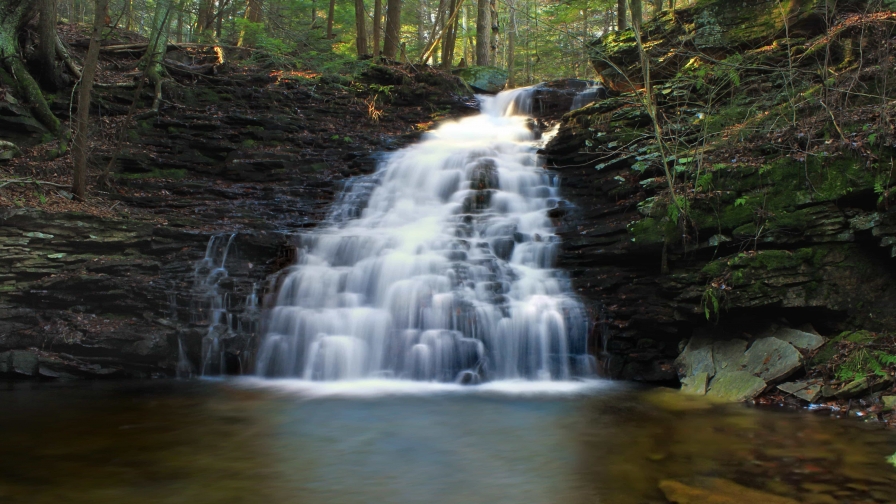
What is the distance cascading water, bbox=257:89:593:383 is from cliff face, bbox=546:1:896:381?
27.0 inches

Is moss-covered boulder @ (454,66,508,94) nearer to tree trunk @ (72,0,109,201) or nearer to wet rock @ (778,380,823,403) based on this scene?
tree trunk @ (72,0,109,201)

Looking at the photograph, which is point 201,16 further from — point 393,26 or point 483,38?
point 483,38

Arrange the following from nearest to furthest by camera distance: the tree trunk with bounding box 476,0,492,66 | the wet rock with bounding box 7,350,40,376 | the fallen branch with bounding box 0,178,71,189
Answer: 1. the wet rock with bounding box 7,350,40,376
2. the fallen branch with bounding box 0,178,71,189
3. the tree trunk with bounding box 476,0,492,66

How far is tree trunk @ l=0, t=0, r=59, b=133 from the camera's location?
36.5 feet

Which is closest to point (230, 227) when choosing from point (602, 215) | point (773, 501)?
point (602, 215)

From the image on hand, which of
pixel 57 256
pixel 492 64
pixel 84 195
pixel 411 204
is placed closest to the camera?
pixel 57 256

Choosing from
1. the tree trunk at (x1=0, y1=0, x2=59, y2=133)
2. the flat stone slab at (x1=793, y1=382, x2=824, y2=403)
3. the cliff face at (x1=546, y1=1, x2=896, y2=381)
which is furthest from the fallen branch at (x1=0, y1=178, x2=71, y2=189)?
the flat stone slab at (x1=793, y1=382, x2=824, y2=403)

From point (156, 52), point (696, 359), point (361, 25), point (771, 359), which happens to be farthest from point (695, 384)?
point (361, 25)

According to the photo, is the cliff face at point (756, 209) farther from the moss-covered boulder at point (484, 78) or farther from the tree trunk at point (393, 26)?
the tree trunk at point (393, 26)

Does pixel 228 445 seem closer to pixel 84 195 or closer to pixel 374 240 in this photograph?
pixel 374 240

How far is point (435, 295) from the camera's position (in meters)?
8.80

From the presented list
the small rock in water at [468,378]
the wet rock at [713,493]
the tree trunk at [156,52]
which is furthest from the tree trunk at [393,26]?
the wet rock at [713,493]

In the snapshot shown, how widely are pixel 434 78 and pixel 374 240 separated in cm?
892

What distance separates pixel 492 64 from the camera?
22250 mm
